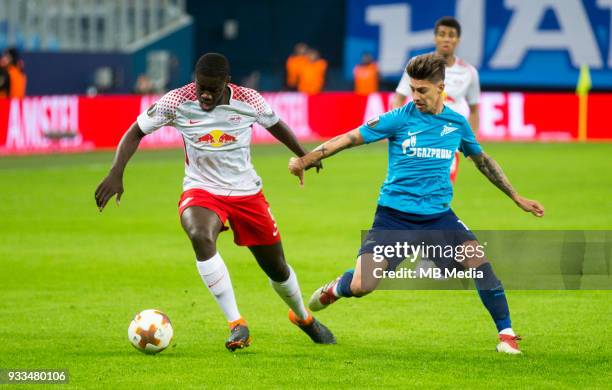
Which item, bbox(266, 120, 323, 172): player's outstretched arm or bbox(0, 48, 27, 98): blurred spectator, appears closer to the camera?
bbox(266, 120, 323, 172): player's outstretched arm

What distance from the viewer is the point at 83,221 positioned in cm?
1688

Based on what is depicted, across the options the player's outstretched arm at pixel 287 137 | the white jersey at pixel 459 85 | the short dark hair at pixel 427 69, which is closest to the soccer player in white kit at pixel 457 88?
the white jersey at pixel 459 85

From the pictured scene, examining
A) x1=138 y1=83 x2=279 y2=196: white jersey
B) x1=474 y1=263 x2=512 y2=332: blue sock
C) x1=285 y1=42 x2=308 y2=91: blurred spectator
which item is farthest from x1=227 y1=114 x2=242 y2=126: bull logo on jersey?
x1=285 y1=42 x2=308 y2=91: blurred spectator

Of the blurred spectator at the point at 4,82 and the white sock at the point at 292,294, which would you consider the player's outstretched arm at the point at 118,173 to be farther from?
the blurred spectator at the point at 4,82

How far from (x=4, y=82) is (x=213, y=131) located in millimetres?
21922

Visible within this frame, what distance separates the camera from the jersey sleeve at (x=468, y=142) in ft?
27.9

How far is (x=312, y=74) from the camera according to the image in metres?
38.1

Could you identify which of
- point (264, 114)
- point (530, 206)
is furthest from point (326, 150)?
point (530, 206)

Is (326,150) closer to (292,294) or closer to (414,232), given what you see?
(414,232)

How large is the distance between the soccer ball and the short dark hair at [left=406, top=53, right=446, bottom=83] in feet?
7.77

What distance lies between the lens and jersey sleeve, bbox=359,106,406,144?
8.27 m

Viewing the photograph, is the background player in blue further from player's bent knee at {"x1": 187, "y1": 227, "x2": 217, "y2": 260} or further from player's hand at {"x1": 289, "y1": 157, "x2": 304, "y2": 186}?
player's bent knee at {"x1": 187, "y1": 227, "x2": 217, "y2": 260}

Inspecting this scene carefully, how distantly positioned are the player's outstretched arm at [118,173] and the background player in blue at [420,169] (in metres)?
1.21

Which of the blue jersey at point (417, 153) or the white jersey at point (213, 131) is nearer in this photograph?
the blue jersey at point (417, 153)
